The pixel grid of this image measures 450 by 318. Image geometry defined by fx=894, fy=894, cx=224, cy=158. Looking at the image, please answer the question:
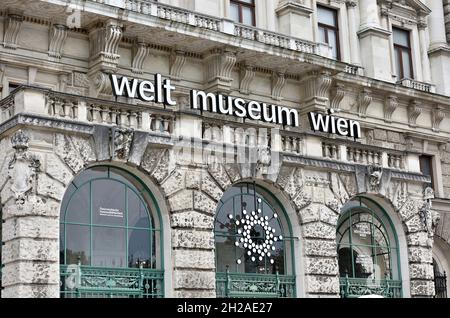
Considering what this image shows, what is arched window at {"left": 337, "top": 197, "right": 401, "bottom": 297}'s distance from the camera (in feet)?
87.5

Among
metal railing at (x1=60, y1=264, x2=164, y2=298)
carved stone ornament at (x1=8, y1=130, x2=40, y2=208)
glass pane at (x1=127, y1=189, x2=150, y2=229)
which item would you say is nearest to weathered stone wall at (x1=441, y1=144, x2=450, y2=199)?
glass pane at (x1=127, y1=189, x2=150, y2=229)

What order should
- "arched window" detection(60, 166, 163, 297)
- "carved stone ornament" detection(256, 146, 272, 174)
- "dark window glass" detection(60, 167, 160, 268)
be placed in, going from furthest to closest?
1. "carved stone ornament" detection(256, 146, 272, 174)
2. "dark window glass" detection(60, 167, 160, 268)
3. "arched window" detection(60, 166, 163, 297)

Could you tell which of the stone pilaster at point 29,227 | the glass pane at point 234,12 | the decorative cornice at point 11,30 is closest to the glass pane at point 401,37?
the glass pane at point 234,12

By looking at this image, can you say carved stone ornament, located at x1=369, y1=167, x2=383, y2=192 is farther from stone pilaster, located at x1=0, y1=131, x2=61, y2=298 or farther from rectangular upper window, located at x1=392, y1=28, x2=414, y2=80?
rectangular upper window, located at x1=392, y1=28, x2=414, y2=80

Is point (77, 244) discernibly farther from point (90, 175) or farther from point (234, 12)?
point (234, 12)

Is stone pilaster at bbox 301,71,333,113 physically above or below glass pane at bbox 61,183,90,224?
above

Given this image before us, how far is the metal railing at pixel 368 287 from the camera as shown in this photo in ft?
86.3

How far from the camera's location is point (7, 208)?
2102cm

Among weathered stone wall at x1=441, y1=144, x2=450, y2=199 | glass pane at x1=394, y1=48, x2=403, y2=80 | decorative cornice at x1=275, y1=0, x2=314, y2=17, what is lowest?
weathered stone wall at x1=441, y1=144, x2=450, y2=199

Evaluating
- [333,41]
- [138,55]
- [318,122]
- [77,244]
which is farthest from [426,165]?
[77,244]

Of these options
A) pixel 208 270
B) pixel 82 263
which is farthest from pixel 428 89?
Result: pixel 82 263

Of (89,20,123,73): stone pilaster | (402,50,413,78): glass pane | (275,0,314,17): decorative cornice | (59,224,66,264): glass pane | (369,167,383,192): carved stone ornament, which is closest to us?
(59,224,66,264): glass pane

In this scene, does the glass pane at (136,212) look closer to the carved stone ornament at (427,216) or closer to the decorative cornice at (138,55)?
the decorative cornice at (138,55)

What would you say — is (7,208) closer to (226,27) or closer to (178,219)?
(178,219)
